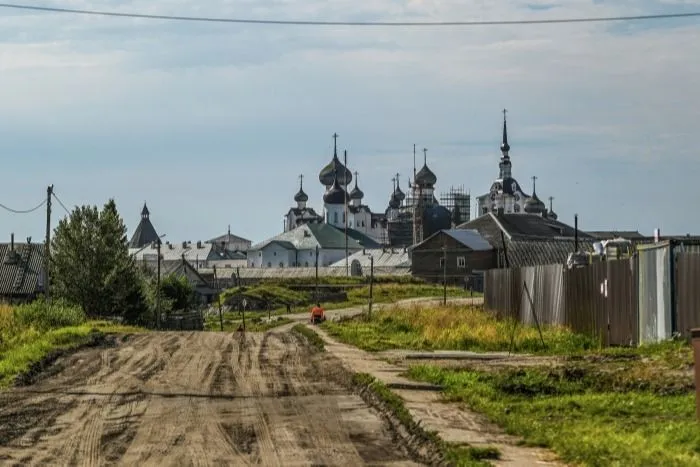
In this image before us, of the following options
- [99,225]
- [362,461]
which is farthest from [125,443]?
[99,225]

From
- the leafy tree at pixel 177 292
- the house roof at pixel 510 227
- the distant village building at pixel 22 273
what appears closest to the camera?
the distant village building at pixel 22 273

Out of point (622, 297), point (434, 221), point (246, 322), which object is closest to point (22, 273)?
point (246, 322)

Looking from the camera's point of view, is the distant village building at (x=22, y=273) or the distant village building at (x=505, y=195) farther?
the distant village building at (x=505, y=195)

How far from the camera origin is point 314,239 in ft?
538

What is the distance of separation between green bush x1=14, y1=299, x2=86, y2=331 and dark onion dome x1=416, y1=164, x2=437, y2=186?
130 m

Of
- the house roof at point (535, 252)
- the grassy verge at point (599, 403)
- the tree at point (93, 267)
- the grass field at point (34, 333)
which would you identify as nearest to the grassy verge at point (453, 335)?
the grassy verge at point (599, 403)

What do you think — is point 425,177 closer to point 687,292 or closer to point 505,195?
point 505,195

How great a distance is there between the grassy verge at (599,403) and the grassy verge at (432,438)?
77 centimetres

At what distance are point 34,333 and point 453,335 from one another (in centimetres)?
1100

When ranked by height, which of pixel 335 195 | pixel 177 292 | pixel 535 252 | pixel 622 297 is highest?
pixel 335 195

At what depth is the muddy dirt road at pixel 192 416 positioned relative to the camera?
506 inches

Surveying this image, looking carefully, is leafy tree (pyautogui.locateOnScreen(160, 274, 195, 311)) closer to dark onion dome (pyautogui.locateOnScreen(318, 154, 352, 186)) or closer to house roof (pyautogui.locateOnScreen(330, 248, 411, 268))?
house roof (pyautogui.locateOnScreen(330, 248, 411, 268))

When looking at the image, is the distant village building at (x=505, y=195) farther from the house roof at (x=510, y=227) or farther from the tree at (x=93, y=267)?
the tree at (x=93, y=267)

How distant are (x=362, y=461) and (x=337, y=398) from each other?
597 cm
